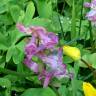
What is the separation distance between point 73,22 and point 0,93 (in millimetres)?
335

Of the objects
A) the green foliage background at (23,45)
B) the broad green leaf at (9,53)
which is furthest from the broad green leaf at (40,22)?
the broad green leaf at (9,53)

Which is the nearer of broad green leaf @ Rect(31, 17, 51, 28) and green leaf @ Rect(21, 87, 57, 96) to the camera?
green leaf @ Rect(21, 87, 57, 96)

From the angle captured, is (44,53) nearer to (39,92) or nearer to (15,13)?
(39,92)

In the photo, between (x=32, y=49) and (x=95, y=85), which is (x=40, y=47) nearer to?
(x=32, y=49)

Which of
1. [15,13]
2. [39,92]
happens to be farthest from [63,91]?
[15,13]

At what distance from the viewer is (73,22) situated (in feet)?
4.11

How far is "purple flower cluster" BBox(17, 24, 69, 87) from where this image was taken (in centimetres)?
89

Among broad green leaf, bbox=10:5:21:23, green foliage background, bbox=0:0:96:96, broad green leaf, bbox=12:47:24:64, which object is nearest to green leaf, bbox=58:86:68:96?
green foliage background, bbox=0:0:96:96

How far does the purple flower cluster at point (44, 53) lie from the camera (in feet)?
2.93

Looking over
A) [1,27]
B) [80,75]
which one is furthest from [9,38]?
[80,75]

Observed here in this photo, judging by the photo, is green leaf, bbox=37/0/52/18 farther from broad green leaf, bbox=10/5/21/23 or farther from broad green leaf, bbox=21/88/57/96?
broad green leaf, bbox=21/88/57/96

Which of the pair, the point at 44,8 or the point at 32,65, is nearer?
the point at 32,65

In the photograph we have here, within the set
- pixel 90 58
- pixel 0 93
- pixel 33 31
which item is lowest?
pixel 0 93

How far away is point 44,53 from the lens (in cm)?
93
